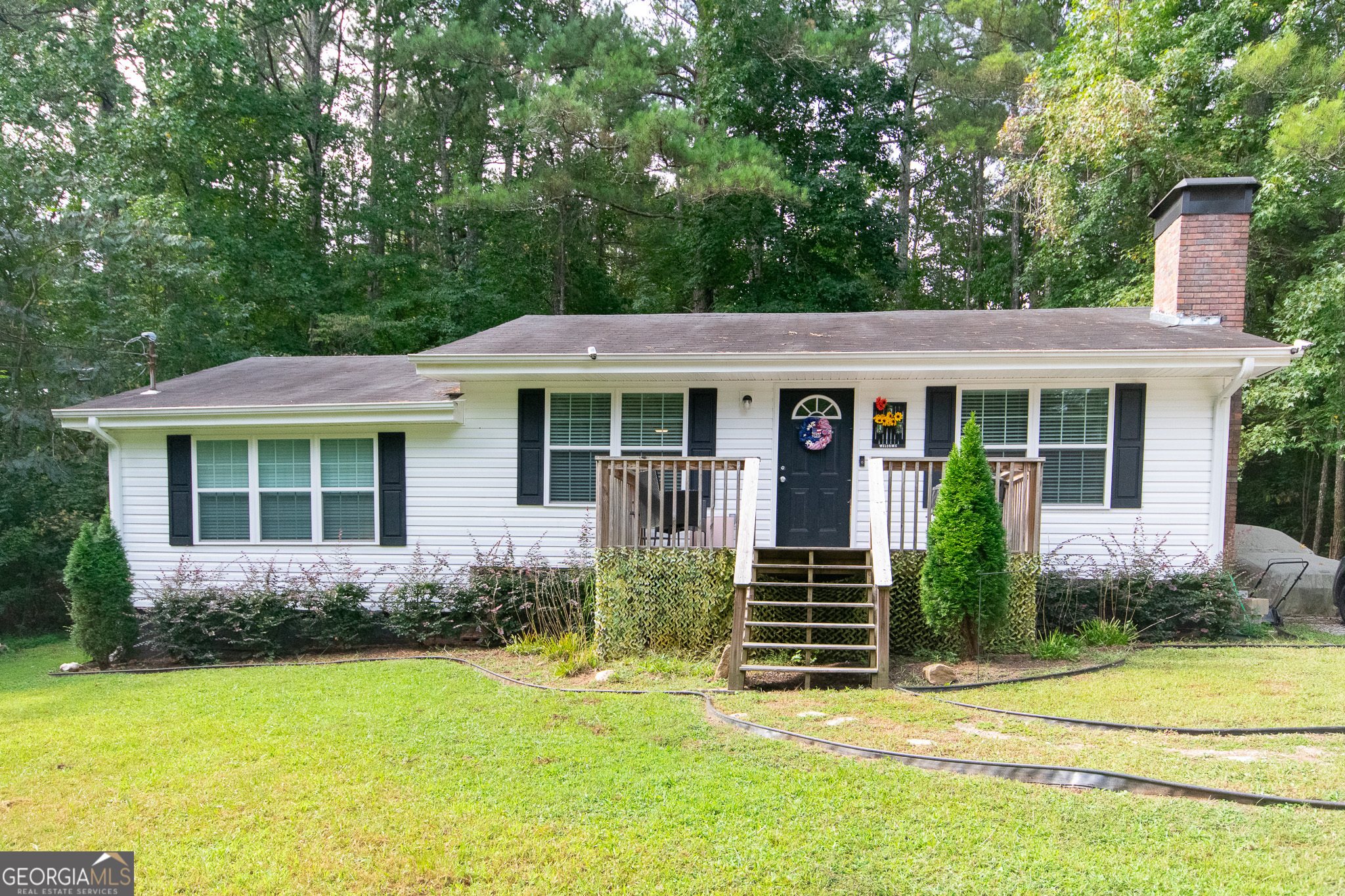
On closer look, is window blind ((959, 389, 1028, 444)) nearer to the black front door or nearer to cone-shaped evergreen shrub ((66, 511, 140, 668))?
the black front door

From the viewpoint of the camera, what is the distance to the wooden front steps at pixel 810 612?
5.70m

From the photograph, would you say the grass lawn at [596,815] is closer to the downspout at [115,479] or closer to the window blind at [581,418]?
the window blind at [581,418]

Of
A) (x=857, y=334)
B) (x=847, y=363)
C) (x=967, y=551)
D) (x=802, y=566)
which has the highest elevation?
(x=857, y=334)

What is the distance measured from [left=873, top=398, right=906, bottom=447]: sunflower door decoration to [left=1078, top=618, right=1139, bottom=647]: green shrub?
8.31ft

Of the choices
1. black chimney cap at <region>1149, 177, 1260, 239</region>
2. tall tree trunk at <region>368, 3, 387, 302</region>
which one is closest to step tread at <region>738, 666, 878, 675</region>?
black chimney cap at <region>1149, 177, 1260, 239</region>

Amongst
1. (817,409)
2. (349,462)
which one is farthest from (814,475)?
(349,462)

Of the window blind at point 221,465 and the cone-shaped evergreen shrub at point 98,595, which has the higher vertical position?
the window blind at point 221,465

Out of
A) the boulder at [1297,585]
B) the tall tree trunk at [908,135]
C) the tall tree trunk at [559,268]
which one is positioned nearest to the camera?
the boulder at [1297,585]

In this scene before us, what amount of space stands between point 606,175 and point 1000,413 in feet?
A: 41.6
